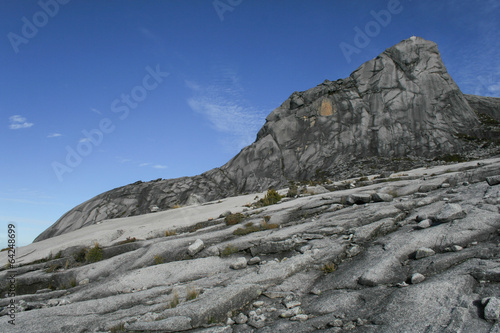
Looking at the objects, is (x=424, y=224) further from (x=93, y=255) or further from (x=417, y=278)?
(x=93, y=255)

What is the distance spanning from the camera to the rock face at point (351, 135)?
60.3m

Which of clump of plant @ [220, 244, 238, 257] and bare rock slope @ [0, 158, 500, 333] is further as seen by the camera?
clump of plant @ [220, 244, 238, 257]

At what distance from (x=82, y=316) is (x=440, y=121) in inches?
2734

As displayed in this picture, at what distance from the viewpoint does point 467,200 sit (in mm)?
16875

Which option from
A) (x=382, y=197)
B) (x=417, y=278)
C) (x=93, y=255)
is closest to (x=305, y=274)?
(x=417, y=278)

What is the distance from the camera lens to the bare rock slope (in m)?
9.37

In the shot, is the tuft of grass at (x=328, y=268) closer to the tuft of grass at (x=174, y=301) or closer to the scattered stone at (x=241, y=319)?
the scattered stone at (x=241, y=319)

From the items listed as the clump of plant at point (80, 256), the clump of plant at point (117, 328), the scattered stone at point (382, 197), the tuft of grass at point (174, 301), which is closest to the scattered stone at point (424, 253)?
the scattered stone at point (382, 197)

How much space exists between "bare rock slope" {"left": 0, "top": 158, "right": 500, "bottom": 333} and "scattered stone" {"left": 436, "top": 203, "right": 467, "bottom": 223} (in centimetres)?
5

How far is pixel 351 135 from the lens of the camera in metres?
66.4

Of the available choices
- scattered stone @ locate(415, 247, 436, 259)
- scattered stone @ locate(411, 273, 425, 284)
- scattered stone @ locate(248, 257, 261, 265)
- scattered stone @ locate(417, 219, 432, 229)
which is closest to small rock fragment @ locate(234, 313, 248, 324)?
scattered stone @ locate(248, 257, 261, 265)

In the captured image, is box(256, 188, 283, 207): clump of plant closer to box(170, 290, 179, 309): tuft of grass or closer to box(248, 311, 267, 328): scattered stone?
box(170, 290, 179, 309): tuft of grass

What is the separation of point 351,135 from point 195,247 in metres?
56.0

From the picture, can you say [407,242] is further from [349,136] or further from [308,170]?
[349,136]
